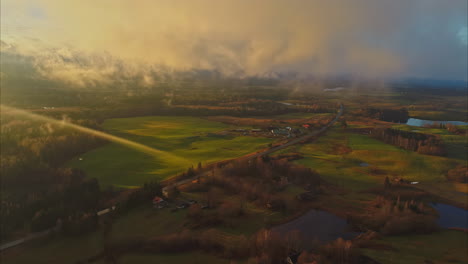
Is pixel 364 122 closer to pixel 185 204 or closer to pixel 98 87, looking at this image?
pixel 185 204

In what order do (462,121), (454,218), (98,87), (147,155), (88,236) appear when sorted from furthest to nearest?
(98,87)
(462,121)
(147,155)
(454,218)
(88,236)

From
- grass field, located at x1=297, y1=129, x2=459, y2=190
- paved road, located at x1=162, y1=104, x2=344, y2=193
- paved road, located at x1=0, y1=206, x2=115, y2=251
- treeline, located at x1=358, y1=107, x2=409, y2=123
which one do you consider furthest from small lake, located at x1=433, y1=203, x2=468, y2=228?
treeline, located at x1=358, y1=107, x2=409, y2=123

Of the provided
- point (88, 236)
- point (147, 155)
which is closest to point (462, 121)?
point (147, 155)

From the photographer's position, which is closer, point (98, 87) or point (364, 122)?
point (364, 122)

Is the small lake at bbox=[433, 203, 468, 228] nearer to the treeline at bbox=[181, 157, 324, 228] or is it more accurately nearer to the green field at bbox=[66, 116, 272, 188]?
the treeline at bbox=[181, 157, 324, 228]

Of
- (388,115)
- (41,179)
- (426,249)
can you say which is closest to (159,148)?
(41,179)

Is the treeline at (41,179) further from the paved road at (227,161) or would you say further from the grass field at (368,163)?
the grass field at (368,163)

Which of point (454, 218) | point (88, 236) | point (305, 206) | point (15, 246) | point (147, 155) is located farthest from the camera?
point (147, 155)

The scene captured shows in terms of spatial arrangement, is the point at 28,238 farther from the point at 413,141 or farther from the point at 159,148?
the point at 413,141
